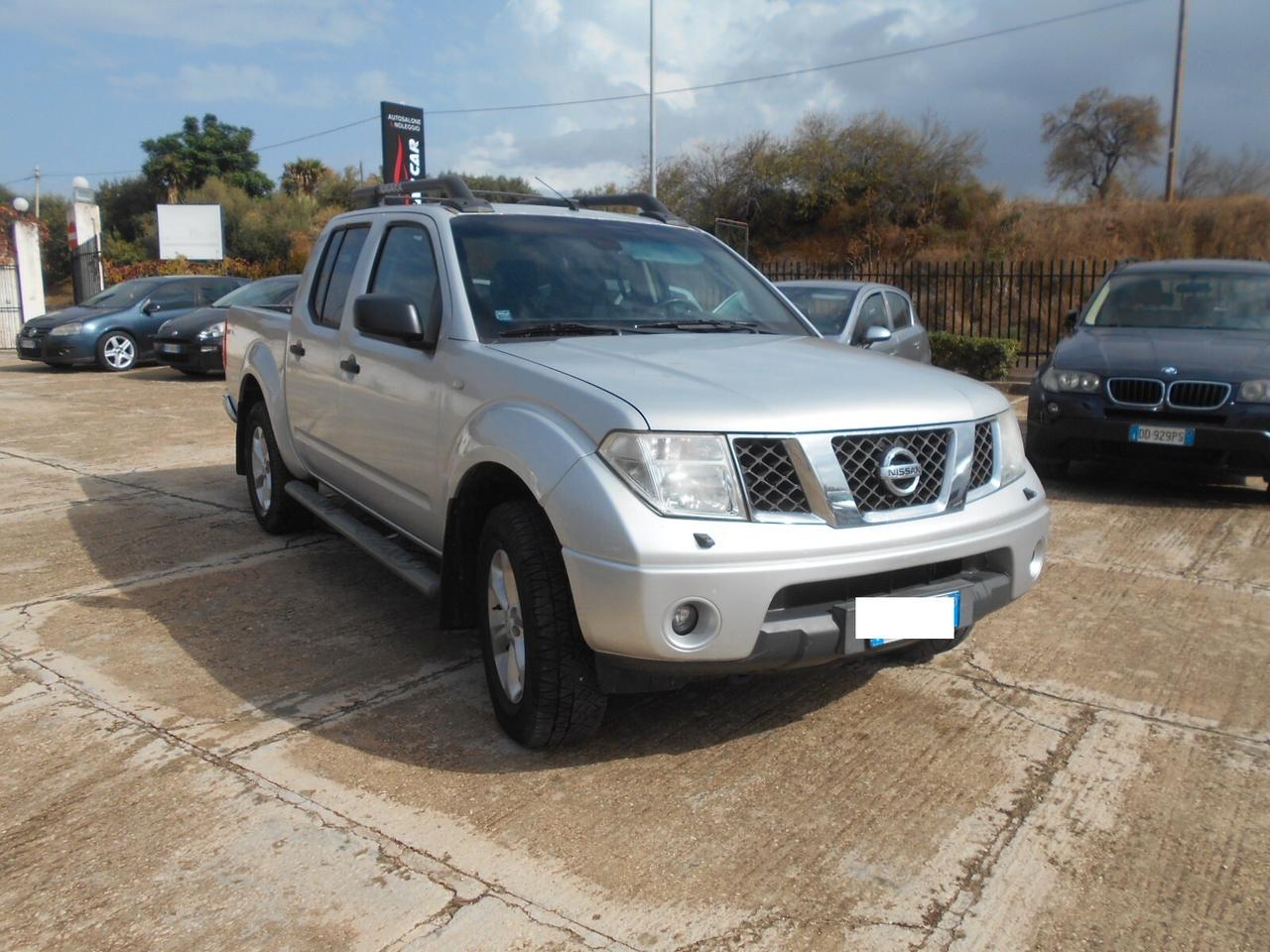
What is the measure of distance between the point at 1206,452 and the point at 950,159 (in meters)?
26.5

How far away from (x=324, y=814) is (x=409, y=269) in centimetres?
236

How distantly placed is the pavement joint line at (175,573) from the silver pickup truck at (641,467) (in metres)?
1.27

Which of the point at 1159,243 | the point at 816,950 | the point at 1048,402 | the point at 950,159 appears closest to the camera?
the point at 816,950

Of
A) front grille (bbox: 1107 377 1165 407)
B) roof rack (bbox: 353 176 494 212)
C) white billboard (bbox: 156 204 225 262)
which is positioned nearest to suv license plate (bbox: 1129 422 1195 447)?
front grille (bbox: 1107 377 1165 407)

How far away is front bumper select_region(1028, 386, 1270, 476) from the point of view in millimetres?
6602

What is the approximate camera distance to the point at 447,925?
2564 millimetres

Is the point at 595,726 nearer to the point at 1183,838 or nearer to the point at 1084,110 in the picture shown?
the point at 1183,838

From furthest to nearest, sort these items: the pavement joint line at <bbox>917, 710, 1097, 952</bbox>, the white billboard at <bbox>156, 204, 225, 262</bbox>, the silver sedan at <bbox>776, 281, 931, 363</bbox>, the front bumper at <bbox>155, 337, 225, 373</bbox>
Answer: the white billboard at <bbox>156, 204, 225, 262</bbox>
the front bumper at <bbox>155, 337, 225, 373</bbox>
the silver sedan at <bbox>776, 281, 931, 363</bbox>
the pavement joint line at <bbox>917, 710, 1097, 952</bbox>

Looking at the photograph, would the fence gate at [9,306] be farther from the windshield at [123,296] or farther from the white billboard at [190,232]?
the white billboard at [190,232]

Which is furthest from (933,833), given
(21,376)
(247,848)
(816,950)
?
(21,376)

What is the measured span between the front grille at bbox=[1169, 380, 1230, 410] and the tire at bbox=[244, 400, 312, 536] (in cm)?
546

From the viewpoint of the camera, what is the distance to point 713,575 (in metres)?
2.88

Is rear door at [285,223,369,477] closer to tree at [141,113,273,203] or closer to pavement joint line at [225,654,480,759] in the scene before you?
pavement joint line at [225,654,480,759]

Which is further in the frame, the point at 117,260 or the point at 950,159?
the point at 117,260
